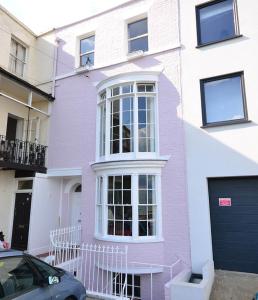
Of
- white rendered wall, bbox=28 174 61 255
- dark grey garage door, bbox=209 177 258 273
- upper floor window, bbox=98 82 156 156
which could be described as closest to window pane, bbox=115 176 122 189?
upper floor window, bbox=98 82 156 156

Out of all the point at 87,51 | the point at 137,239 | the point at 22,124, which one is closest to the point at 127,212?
the point at 137,239

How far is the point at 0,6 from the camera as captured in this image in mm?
11922

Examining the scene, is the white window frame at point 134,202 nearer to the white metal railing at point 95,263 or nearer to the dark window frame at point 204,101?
the white metal railing at point 95,263

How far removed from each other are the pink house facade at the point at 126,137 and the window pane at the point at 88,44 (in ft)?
0.17

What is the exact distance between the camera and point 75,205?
477 inches

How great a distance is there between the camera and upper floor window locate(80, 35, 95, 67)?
40.8ft

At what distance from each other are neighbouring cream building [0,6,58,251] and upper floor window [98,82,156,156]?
353 centimetres

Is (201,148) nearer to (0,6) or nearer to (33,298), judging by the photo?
(33,298)

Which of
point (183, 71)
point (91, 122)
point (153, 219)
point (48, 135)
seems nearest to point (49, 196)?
point (48, 135)

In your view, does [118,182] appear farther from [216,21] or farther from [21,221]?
[216,21]

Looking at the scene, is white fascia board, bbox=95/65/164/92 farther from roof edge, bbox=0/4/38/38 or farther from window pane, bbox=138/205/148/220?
roof edge, bbox=0/4/38/38

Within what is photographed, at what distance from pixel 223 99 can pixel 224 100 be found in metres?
0.06

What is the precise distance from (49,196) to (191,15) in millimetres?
9414

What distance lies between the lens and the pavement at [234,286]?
6508 mm
